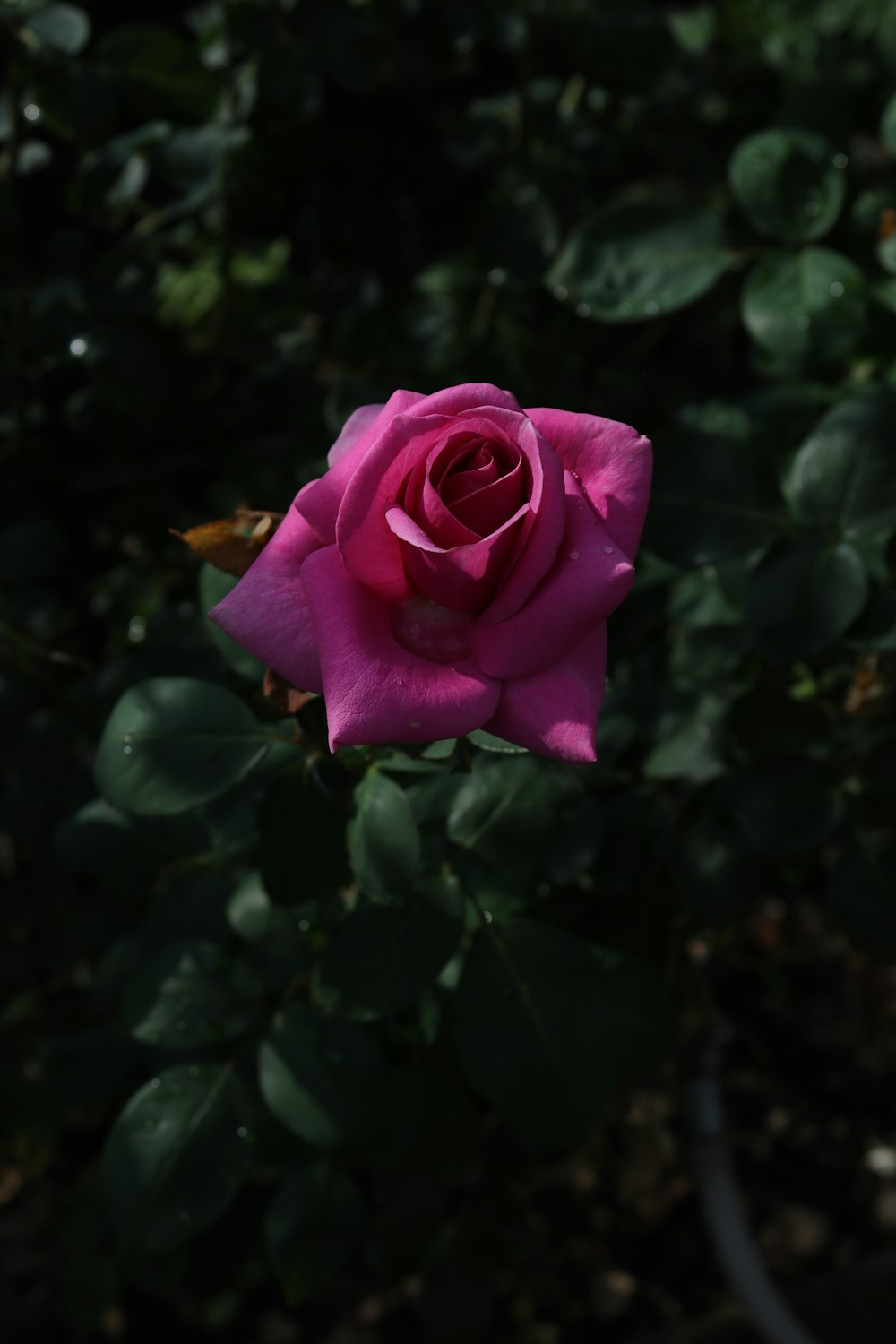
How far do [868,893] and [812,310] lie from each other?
619 mm

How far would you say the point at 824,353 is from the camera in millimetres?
1184

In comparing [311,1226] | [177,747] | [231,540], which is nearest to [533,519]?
[231,540]

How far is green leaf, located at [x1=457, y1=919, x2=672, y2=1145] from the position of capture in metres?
0.92

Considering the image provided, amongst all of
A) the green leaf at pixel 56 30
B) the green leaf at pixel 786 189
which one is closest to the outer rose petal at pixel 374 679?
the green leaf at pixel 786 189

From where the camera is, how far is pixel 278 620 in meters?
0.67

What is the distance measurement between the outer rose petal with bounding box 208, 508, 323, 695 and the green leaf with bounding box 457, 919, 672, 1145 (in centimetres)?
40

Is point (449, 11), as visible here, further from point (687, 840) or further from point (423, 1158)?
point (423, 1158)

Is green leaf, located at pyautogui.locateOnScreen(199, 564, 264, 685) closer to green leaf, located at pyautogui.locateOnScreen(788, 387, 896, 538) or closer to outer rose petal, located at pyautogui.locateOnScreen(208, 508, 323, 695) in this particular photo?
outer rose petal, located at pyautogui.locateOnScreen(208, 508, 323, 695)

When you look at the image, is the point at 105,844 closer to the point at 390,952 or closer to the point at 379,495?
the point at 390,952

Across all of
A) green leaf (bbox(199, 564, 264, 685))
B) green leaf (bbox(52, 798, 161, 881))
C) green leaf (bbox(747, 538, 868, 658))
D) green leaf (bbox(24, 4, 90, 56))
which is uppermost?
green leaf (bbox(24, 4, 90, 56))

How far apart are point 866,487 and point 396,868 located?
585 millimetres

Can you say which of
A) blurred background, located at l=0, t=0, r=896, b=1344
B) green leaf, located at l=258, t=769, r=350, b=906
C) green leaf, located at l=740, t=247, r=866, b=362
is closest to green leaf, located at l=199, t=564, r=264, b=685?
blurred background, located at l=0, t=0, r=896, b=1344

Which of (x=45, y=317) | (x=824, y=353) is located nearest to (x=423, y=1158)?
(x=824, y=353)

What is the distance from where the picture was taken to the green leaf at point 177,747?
2.86 feet
